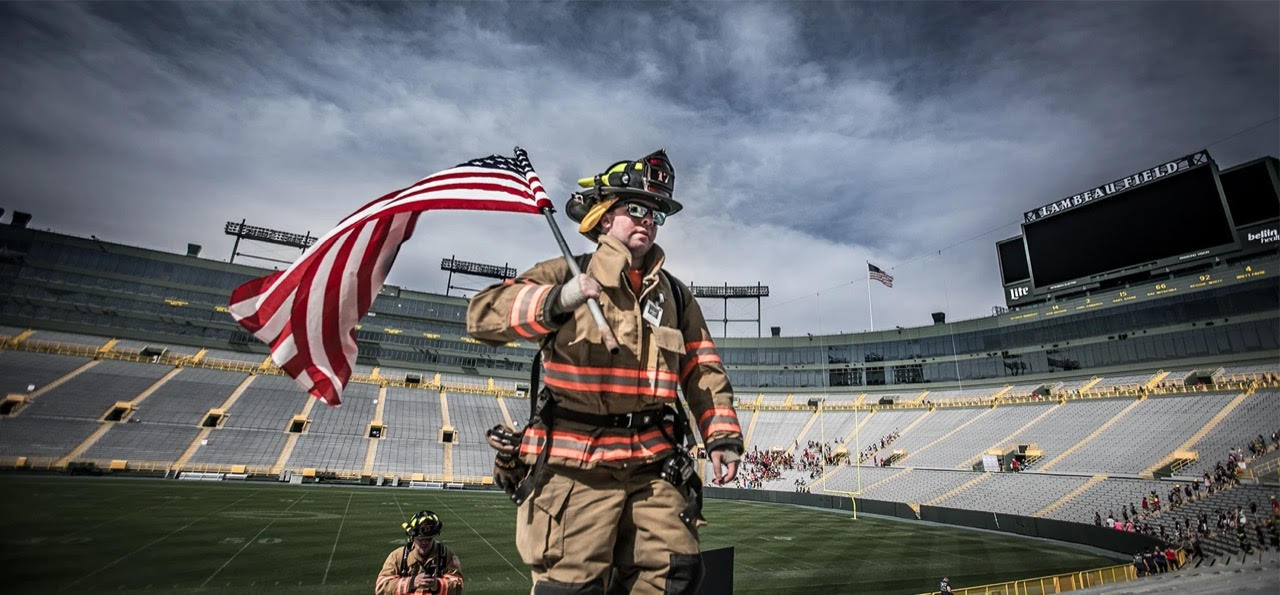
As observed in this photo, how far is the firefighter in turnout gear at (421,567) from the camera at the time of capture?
18.2ft

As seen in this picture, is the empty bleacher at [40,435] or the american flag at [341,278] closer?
the american flag at [341,278]

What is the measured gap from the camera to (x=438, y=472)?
4169 centimetres

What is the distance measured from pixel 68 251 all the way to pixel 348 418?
3395cm

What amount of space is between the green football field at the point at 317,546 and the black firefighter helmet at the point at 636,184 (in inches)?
268

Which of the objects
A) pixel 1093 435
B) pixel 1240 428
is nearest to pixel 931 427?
pixel 1093 435

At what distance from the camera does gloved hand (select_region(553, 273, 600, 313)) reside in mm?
2510

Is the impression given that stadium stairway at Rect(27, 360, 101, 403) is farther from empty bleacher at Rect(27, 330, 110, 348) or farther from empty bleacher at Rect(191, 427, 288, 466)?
empty bleacher at Rect(191, 427, 288, 466)

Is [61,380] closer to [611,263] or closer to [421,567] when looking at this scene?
[421,567]

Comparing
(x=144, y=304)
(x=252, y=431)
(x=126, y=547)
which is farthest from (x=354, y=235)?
(x=144, y=304)

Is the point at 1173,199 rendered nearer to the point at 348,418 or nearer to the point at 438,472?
the point at 438,472

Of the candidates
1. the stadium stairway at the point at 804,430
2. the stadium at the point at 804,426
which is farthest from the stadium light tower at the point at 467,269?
the stadium stairway at the point at 804,430

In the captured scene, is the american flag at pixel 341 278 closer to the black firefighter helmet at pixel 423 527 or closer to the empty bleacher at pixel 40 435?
the black firefighter helmet at pixel 423 527

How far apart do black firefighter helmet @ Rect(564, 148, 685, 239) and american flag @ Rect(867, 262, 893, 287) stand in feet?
149

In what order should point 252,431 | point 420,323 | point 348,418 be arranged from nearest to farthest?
1. point 252,431
2. point 348,418
3. point 420,323
